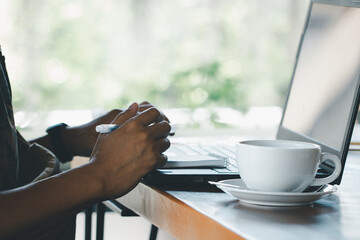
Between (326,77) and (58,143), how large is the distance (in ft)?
2.01

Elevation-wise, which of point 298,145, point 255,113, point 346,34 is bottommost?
point 255,113

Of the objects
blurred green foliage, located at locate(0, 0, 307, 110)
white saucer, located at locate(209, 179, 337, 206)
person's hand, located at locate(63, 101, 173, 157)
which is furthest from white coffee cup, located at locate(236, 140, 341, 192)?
blurred green foliage, located at locate(0, 0, 307, 110)

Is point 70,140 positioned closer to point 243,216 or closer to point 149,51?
point 243,216

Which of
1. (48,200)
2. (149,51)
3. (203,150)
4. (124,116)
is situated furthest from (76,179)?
(149,51)

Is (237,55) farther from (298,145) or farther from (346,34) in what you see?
(298,145)

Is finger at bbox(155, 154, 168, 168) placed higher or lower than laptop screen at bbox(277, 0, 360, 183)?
lower

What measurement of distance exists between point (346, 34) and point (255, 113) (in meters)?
2.75

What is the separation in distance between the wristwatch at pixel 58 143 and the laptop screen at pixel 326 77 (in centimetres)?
50

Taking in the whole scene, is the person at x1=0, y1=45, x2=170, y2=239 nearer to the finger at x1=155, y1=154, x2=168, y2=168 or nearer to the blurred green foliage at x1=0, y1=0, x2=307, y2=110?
the finger at x1=155, y1=154, x2=168, y2=168

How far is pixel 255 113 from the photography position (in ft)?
12.3

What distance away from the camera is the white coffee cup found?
0.66 meters

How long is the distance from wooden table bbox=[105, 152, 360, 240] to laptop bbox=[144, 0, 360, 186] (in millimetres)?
45

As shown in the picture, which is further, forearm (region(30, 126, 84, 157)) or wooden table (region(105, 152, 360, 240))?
forearm (region(30, 126, 84, 157))

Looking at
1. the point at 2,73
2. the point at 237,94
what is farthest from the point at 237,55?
the point at 2,73
